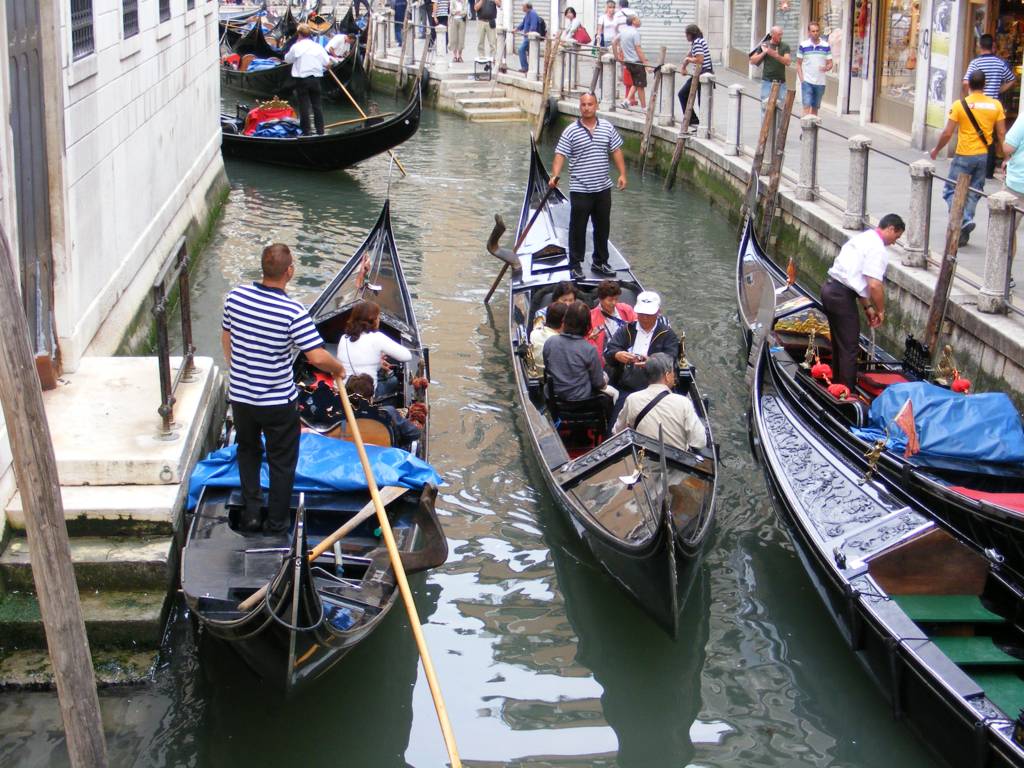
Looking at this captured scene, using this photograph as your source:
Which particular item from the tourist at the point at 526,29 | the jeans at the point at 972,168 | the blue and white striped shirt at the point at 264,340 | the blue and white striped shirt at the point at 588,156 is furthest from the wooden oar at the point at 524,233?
the tourist at the point at 526,29

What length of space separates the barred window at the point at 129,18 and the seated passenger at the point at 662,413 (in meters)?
3.70

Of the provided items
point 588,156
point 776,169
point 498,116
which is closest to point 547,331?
point 588,156

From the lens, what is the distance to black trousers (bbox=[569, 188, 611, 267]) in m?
7.26

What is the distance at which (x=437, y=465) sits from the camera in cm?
580

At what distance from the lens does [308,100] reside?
12773 mm

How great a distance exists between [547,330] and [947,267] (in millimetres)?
2047

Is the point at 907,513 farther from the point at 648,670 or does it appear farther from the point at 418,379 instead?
the point at 418,379

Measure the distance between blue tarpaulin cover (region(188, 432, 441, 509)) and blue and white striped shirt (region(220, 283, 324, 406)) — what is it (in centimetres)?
43

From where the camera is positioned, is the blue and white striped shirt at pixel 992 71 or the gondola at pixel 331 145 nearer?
the blue and white striped shirt at pixel 992 71

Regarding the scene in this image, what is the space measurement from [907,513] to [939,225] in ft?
11.8

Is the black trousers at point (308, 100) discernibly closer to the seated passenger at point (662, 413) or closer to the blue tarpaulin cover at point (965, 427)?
the seated passenger at point (662, 413)

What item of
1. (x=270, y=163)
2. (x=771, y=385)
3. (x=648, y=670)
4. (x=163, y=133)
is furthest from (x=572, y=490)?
(x=270, y=163)

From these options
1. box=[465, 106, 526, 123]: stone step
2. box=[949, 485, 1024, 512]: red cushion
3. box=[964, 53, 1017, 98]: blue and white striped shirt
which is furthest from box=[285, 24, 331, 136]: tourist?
box=[949, 485, 1024, 512]: red cushion

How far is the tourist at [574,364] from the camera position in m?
5.20
